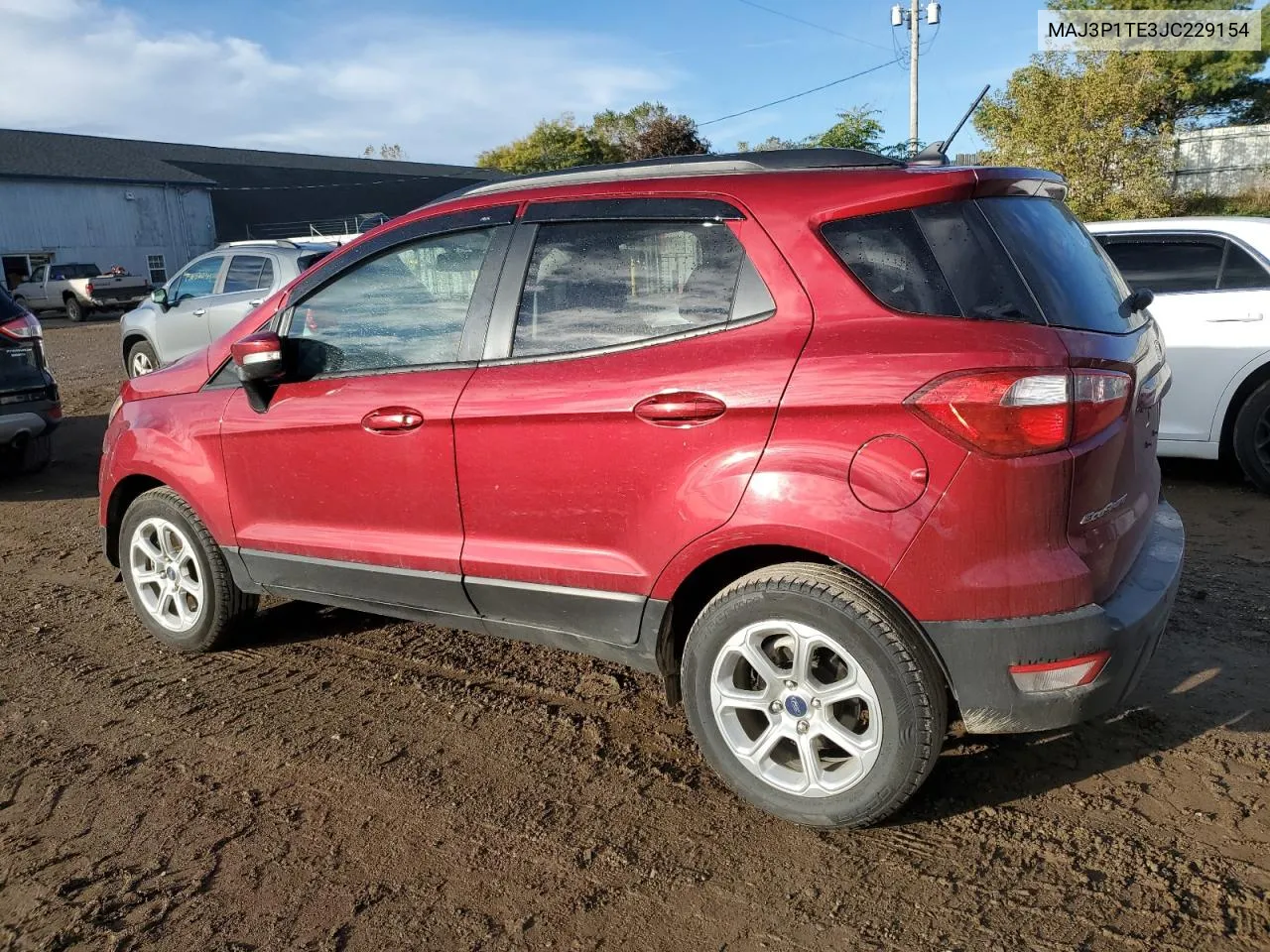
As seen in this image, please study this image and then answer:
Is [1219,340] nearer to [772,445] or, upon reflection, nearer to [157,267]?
[772,445]

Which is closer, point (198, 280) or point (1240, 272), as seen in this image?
point (1240, 272)

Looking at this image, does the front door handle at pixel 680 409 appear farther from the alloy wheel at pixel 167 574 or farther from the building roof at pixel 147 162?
the building roof at pixel 147 162

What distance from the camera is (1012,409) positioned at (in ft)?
8.61

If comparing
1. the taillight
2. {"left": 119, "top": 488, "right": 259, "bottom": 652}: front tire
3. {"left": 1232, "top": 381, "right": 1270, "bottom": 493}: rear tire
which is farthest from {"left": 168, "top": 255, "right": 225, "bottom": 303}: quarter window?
the taillight

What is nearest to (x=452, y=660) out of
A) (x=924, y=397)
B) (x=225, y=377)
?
(x=225, y=377)

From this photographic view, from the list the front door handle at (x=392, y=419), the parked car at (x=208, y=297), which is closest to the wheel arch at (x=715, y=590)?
the front door handle at (x=392, y=419)

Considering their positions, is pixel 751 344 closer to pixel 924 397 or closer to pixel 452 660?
pixel 924 397

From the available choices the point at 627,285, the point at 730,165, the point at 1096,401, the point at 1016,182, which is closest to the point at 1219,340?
the point at 1016,182

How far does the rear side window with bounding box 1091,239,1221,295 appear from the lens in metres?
6.58

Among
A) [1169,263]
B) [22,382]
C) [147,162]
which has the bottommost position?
[22,382]

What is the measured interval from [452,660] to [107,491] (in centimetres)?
181

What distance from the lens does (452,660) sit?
446cm

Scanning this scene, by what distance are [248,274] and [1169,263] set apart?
8.55 metres

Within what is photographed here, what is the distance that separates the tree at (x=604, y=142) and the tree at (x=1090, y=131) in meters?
14.6
